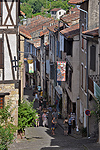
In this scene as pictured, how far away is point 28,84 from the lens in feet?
193

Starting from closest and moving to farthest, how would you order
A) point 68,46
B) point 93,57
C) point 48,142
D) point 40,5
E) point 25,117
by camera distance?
point 48,142, point 93,57, point 25,117, point 68,46, point 40,5

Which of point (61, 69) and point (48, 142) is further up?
point (61, 69)

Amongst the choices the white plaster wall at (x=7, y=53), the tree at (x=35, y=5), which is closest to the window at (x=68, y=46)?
the white plaster wall at (x=7, y=53)

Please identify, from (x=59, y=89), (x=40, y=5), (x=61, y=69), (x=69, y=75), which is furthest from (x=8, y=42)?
(x=40, y=5)

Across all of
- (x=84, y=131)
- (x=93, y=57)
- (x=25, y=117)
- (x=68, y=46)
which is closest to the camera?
(x=93, y=57)

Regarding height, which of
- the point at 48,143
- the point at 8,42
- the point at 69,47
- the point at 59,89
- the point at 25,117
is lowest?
the point at 48,143

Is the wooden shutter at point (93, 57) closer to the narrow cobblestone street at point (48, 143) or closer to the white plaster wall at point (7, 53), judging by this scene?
the narrow cobblestone street at point (48, 143)

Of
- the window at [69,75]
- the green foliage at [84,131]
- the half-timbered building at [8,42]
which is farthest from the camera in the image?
the window at [69,75]

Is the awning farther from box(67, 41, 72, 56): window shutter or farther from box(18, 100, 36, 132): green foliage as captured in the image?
box(18, 100, 36, 132): green foliage

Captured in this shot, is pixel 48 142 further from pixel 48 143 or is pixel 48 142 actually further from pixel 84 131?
pixel 84 131

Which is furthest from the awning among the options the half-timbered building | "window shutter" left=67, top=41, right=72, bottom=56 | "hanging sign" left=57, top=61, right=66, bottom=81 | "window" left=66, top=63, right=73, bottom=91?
the half-timbered building

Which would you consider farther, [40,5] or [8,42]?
[40,5]

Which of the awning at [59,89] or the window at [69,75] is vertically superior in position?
the window at [69,75]

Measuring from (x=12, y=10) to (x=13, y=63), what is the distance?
2867 mm
